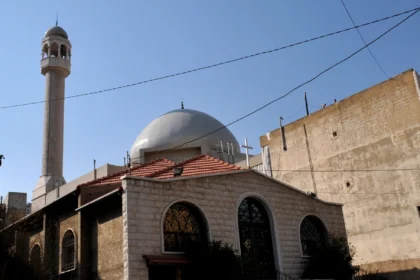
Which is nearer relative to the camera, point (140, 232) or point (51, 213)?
point (140, 232)

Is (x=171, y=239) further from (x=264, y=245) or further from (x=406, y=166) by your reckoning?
(x=406, y=166)

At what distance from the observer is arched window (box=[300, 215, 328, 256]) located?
55.9 ft

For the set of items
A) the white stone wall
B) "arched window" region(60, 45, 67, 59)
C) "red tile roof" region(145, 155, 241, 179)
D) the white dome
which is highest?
"arched window" region(60, 45, 67, 59)

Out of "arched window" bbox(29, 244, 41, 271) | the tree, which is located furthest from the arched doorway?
the tree

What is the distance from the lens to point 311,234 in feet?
57.7

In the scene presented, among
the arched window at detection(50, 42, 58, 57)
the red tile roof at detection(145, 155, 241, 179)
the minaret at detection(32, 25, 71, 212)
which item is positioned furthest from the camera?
the arched window at detection(50, 42, 58, 57)

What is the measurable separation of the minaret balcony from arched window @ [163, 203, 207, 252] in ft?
88.1

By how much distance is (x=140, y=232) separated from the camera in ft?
42.7

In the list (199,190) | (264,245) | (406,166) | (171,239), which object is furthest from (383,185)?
(171,239)

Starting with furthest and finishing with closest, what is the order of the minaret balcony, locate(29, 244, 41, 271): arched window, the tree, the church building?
the minaret balcony, locate(29, 244, 41, 271): arched window, the tree, the church building

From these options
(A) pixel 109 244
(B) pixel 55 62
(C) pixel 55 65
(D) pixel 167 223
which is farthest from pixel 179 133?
(A) pixel 109 244

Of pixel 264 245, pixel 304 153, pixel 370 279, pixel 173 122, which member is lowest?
pixel 370 279

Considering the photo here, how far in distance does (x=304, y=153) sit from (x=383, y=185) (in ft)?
16.2

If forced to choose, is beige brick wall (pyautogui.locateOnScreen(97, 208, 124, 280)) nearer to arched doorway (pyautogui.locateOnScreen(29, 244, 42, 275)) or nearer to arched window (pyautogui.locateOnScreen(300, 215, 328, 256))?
arched doorway (pyautogui.locateOnScreen(29, 244, 42, 275))
